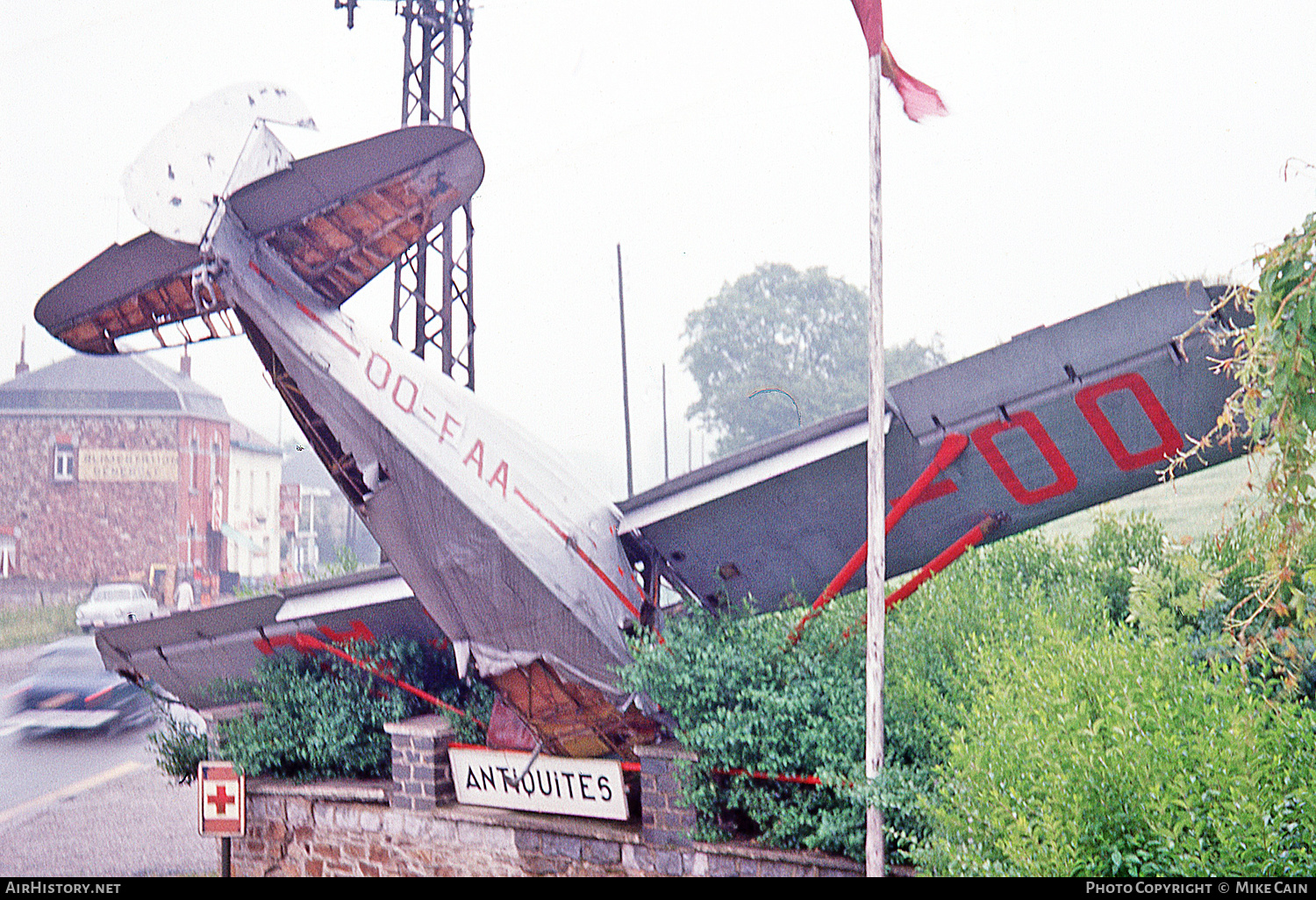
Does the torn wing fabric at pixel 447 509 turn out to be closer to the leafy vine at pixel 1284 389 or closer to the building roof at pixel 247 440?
the leafy vine at pixel 1284 389

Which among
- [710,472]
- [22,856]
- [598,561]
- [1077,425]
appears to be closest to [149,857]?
[22,856]

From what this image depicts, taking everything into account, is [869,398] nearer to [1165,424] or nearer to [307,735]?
[1165,424]

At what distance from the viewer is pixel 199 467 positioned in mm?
22797

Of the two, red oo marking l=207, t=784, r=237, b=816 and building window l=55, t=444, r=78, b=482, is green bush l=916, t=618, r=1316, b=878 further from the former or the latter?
building window l=55, t=444, r=78, b=482

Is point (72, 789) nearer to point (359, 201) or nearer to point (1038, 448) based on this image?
point (359, 201)

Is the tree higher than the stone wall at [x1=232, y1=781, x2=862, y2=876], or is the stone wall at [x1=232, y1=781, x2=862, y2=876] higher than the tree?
the tree

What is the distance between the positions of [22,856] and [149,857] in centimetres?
211

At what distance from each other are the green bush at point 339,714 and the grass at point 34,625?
10.9 meters

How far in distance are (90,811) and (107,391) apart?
35.8 feet

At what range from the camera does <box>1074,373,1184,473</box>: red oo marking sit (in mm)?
5680

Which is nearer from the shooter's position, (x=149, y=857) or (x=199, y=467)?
(x=149, y=857)

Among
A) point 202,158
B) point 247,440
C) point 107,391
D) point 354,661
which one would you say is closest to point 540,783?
point 354,661

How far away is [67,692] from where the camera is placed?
17156mm
